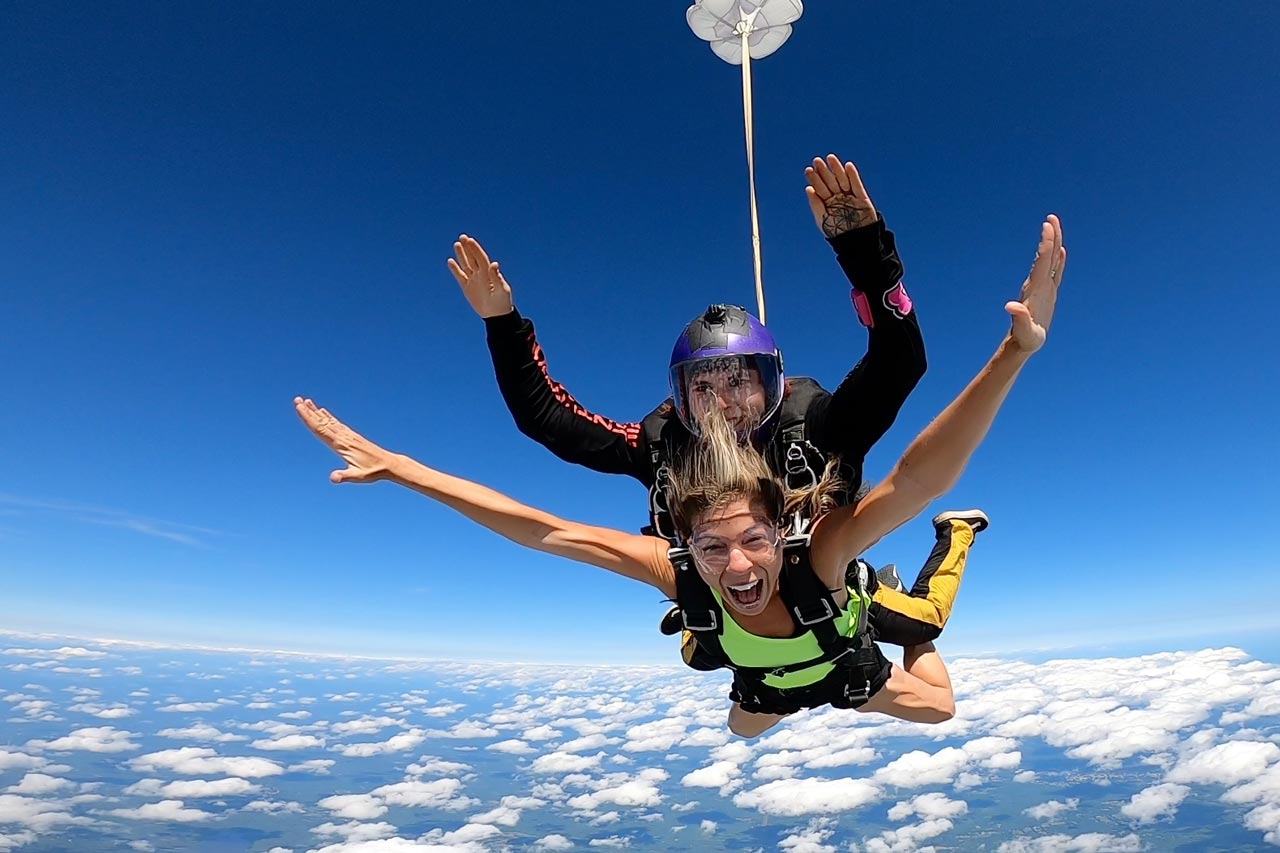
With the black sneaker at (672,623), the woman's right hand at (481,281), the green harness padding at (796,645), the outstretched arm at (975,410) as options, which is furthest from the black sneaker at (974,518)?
the woman's right hand at (481,281)

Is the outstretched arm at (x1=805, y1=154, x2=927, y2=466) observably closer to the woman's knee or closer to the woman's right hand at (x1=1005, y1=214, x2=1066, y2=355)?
the woman's right hand at (x1=1005, y1=214, x2=1066, y2=355)

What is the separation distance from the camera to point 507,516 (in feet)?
8.14

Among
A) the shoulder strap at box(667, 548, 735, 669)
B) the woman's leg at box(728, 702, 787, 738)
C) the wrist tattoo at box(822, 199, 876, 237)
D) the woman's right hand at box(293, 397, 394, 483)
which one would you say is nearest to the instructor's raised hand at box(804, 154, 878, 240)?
the wrist tattoo at box(822, 199, 876, 237)

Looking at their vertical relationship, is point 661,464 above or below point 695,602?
above

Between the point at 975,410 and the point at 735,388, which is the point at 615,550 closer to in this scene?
the point at 735,388

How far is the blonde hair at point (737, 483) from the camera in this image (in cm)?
218

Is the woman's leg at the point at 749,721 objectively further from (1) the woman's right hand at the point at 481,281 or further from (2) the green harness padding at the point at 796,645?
(1) the woman's right hand at the point at 481,281

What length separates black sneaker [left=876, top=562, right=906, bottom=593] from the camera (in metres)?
3.84

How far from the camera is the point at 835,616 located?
7.92ft

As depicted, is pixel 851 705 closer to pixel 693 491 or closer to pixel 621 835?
pixel 693 491

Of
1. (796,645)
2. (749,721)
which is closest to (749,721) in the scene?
(749,721)

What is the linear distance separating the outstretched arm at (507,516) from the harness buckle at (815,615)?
18.2 inches

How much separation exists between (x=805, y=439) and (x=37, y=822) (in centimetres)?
21663

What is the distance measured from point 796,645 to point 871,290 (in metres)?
1.37
